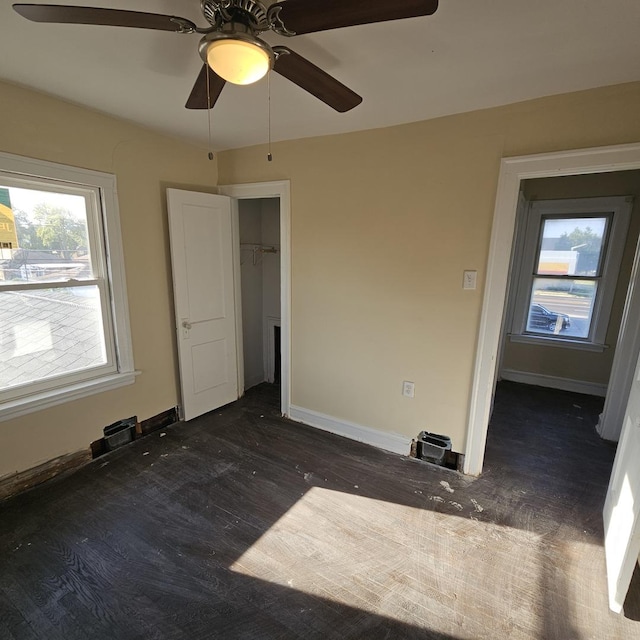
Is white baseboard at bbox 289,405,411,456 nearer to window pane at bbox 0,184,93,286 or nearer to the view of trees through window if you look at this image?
window pane at bbox 0,184,93,286

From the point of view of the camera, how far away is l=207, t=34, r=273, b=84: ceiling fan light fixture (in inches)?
39.3

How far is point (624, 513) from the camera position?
1570 mm

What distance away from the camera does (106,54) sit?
1.55 metres

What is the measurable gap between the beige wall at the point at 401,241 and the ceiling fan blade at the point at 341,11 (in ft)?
4.56

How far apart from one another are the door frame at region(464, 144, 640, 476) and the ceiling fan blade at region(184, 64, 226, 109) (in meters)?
1.67

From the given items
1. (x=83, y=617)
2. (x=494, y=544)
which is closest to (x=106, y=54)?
(x=83, y=617)

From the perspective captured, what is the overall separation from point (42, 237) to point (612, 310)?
5.19 metres

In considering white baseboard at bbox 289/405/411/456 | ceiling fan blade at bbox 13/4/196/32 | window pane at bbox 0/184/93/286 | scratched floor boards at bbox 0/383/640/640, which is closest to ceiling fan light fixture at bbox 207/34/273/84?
ceiling fan blade at bbox 13/4/196/32

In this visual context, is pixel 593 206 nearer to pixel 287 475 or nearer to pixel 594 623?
pixel 594 623

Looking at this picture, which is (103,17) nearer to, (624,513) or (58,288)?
(58,288)

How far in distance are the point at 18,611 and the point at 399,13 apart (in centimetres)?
268

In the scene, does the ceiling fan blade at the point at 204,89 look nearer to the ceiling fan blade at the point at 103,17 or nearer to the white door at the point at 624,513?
the ceiling fan blade at the point at 103,17

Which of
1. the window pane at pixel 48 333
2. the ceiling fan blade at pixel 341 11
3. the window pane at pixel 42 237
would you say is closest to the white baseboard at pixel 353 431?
the window pane at pixel 48 333

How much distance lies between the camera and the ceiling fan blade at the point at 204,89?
1332mm
